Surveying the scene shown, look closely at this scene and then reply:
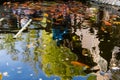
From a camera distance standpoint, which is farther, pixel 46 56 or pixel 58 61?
pixel 46 56

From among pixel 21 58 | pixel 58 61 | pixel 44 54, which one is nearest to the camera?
pixel 58 61

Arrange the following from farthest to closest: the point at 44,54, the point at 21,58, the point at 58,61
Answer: the point at 44,54, the point at 21,58, the point at 58,61

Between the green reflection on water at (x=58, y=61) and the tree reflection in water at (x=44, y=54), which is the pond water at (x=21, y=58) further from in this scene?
the green reflection on water at (x=58, y=61)

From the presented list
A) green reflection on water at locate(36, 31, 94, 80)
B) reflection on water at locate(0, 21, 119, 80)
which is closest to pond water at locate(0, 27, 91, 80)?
reflection on water at locate(0, 21, 119, 80)

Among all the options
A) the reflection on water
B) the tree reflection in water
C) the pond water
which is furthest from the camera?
the tree reflection in water

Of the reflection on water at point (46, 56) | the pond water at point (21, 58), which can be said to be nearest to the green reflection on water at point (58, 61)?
the reflection on water at point (46, 56)

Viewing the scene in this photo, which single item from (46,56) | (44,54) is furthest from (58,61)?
(44,54)

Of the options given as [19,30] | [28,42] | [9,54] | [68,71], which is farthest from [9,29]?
[68,71]

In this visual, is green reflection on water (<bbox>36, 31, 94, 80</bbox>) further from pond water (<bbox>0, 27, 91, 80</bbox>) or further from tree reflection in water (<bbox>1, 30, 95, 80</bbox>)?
pond water (<bbox>0, 27, 91, 80</bbox>)

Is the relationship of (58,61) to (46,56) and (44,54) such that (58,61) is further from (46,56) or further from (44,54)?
(44,54)

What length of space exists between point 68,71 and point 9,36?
4.82 m

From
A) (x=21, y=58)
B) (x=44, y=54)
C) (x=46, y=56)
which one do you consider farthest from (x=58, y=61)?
(x=21, y=58)

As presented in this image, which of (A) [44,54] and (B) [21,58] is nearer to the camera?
(B) [21,58]

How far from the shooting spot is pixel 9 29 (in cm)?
1446
